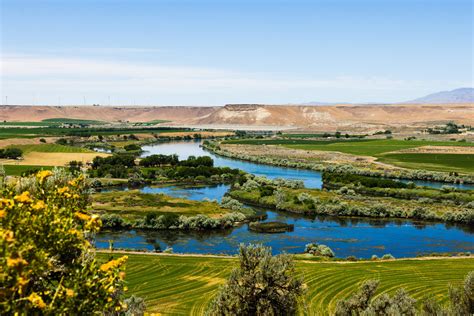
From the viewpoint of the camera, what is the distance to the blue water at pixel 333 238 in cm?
5347

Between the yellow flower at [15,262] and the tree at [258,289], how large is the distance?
12.6m

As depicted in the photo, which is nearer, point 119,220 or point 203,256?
point 203,256

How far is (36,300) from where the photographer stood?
24.2ft

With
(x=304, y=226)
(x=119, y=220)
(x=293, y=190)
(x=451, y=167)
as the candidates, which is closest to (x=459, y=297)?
(x=304, y=226)

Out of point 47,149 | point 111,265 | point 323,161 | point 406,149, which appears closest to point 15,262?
point 111,265

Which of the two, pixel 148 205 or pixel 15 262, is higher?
pixel 15 262

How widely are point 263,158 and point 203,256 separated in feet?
296

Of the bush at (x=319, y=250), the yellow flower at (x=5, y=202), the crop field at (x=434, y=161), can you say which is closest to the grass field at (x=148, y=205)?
the bush at (x=319, y=250)

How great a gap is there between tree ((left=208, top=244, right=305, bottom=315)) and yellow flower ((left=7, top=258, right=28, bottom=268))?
12.6 m

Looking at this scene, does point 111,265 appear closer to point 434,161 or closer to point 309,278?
point 309,278

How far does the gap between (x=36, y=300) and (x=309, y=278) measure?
3342 cm

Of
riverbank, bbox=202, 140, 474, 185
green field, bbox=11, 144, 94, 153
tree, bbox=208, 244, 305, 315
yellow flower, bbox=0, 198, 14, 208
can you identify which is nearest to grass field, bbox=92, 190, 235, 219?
tree, bbox=208, 244, 305, 315

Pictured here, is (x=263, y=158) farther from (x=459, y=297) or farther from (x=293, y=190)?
(x=459, y=297)

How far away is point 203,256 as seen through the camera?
46.7 metres
